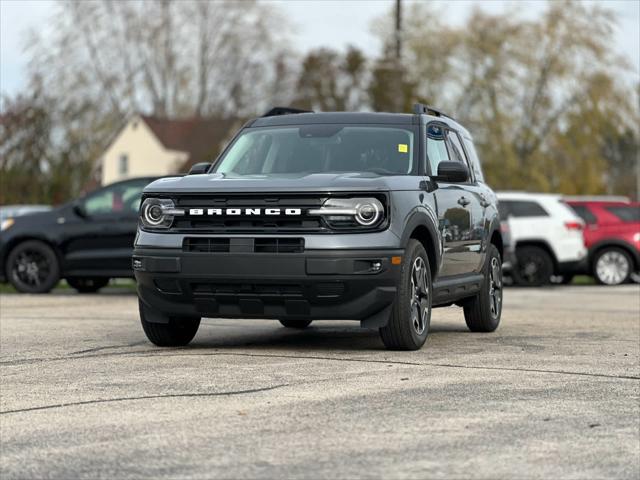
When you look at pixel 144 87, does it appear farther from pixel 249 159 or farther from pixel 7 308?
pixel 249 159

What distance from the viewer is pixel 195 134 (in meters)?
77.9

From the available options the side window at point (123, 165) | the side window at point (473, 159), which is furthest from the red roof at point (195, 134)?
the side window at point (473, 159)

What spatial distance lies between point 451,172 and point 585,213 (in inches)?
655

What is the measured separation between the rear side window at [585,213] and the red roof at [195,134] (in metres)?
41.4

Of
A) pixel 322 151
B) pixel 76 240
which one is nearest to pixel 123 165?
pixel 76 240

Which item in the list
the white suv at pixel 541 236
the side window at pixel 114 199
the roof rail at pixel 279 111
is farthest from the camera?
the white suv at pixel 541 236

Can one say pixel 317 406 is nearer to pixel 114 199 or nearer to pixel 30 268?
pixel 114 199

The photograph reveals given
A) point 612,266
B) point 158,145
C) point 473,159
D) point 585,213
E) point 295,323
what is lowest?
point 612,266

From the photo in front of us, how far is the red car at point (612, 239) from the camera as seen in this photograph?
85.3 feet

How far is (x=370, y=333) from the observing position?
11.8 m

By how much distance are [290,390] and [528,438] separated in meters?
1.83

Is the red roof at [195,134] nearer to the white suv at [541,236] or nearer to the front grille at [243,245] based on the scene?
the white suv at [541,236]

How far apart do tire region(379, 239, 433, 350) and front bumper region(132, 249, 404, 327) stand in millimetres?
82

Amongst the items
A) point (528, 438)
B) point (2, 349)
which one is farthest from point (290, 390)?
point (2, 349)
